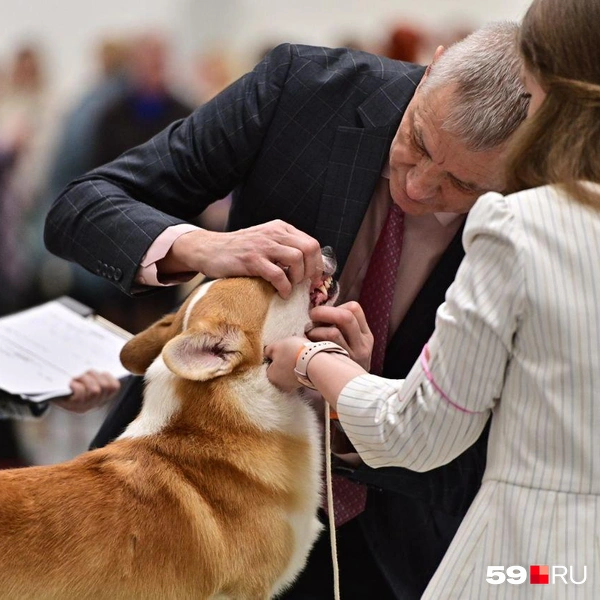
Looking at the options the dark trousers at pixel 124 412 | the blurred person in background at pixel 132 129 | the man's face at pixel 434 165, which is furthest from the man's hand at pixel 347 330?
the blurred person in background at pixel 132 129

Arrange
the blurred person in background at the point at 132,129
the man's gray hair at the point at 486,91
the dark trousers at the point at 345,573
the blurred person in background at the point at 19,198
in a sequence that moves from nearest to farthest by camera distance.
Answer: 1. the man's gray hair at the point at 486,91
2. the dark trousers at the point at 345,573
3. the blurred person in background at the point at 132,129
4. the blurred person in background at the point at 19,198

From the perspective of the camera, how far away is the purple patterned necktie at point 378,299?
2369 mm

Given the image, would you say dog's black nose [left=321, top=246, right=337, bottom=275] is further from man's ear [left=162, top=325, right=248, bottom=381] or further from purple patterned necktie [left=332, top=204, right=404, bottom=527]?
man's ear [left=162, top=325, right=248, bottom=381]

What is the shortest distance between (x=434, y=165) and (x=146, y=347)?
88 centimetres

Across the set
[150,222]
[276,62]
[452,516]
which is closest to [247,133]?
[276,62]

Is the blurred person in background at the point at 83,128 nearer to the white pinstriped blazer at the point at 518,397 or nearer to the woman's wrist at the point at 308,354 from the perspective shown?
the woman's wrist at the point at 308,354

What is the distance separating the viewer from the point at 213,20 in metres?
6.11

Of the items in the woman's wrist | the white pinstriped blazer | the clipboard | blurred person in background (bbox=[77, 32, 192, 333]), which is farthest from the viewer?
blurred person in background (bbox=[77, 32, 192, 333])

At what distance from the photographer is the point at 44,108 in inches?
230

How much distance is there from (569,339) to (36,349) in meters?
1.94

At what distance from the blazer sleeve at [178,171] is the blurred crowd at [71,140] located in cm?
284

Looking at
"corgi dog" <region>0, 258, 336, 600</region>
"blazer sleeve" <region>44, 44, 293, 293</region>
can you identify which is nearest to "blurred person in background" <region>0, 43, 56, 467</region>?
"blazer sleeve" <region>44, 44, 293, 293</region>

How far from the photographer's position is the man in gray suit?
86.0 inches

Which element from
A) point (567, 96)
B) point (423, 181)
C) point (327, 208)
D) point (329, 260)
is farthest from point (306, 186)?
point (567, 96)
